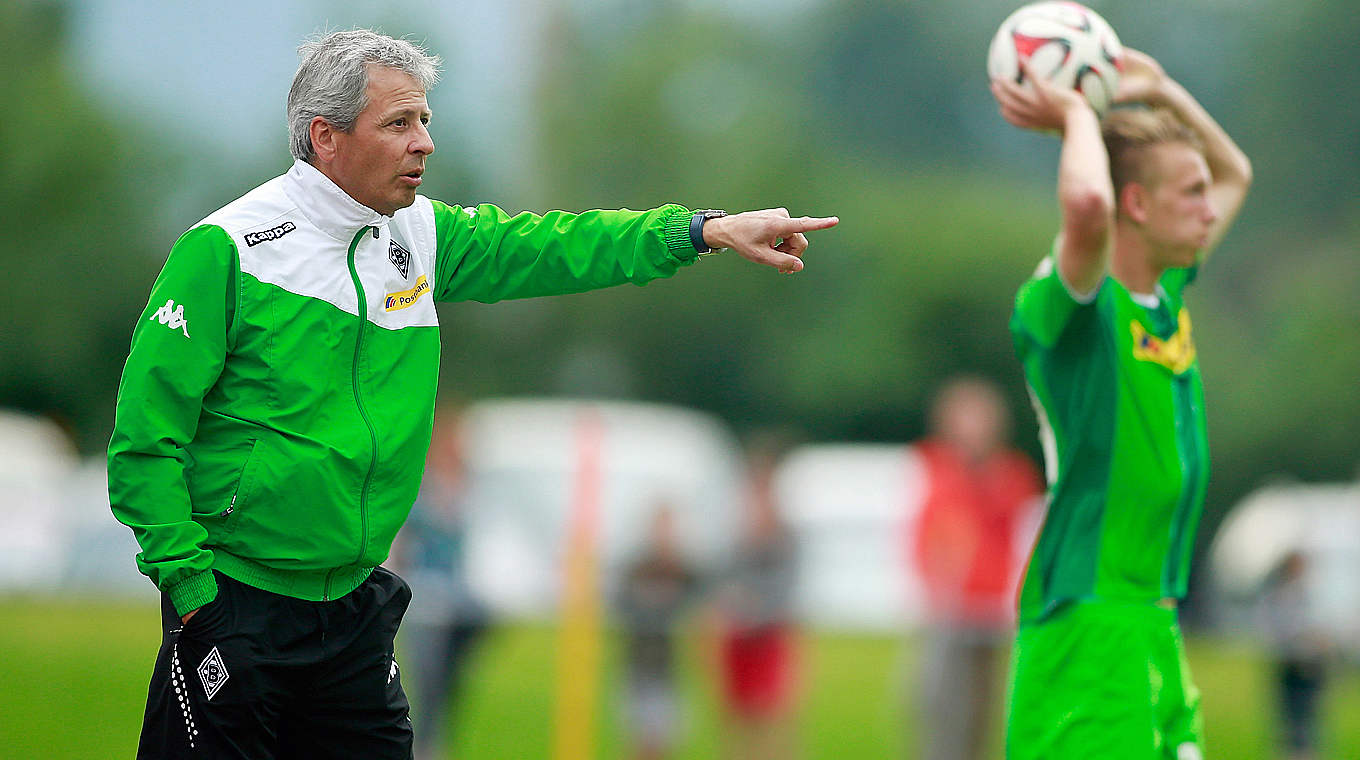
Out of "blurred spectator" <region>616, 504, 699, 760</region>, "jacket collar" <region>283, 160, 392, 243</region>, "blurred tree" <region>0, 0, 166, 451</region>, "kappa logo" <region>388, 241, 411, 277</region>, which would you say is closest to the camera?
"jacket collar" <region>283, 160, 392, 243</region>

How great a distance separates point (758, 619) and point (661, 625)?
0.58m

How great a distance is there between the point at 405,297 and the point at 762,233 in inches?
33.2

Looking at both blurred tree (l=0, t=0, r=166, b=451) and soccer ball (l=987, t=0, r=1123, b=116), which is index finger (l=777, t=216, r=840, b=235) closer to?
soccer ball (l=987, t=0, r=1123, b=116)

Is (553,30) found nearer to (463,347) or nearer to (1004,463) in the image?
(463,347)

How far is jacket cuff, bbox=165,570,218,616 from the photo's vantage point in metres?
3.35

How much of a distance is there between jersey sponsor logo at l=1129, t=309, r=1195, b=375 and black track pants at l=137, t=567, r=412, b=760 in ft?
6.79

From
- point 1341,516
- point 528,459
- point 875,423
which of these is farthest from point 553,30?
point 1341,516

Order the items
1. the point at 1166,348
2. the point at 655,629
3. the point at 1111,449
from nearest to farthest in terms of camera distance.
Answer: the point at 1111,449 < the point at 1166,348 < the point at 655,629

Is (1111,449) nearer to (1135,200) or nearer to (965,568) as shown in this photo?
(1135,200)

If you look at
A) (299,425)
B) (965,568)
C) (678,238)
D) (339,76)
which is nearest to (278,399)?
(299,425)

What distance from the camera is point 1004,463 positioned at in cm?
911

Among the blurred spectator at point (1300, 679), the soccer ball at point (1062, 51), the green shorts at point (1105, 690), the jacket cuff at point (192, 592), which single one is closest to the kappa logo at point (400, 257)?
the jacket cuff at point (192, 592)

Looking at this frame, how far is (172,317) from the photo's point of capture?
3330 mm

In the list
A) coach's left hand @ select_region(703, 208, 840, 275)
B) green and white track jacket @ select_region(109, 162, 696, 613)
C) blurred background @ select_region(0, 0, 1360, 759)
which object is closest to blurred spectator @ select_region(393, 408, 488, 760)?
blurred background @ select_region(0, 0, 1360, 759)
